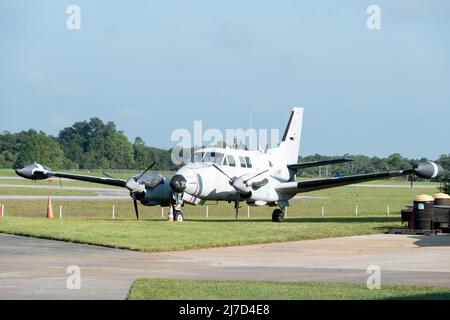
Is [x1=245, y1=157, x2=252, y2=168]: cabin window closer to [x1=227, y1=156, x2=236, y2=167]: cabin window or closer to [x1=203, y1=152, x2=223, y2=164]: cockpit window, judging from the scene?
[x1=227, y1=156, x2=236, y2=167]: cabin window

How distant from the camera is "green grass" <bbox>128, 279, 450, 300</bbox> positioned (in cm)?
1602

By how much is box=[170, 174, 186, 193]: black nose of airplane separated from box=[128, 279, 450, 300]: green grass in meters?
20.7

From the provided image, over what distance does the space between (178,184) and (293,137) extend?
35.1ft

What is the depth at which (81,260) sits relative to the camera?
2261 centimetres

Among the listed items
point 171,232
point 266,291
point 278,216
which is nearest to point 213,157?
point 278,216

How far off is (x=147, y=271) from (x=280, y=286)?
387 centimetres

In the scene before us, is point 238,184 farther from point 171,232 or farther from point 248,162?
point 171,232

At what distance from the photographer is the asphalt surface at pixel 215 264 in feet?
57.8

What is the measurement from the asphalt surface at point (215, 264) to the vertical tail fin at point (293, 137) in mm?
17800

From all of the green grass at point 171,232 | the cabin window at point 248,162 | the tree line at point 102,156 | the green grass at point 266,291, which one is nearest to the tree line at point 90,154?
the tree line at point 102,156

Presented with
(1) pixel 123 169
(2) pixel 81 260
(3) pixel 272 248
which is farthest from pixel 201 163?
(1) pixel 123 169

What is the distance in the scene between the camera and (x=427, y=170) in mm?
35875
